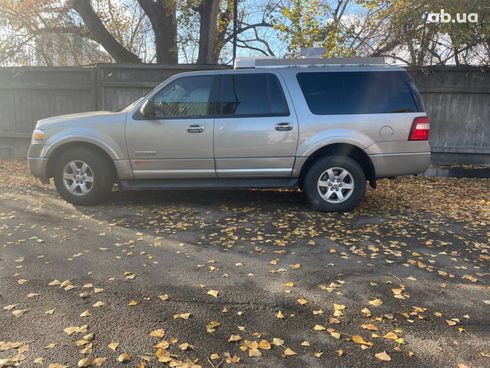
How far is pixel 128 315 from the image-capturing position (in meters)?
3.17

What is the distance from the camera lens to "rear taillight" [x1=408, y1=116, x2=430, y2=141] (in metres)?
5.83

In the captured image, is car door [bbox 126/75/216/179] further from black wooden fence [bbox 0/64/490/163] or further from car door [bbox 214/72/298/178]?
black wooden fence [bbox 0/64/490/163]

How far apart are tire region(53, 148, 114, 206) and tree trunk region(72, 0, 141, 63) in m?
6.83

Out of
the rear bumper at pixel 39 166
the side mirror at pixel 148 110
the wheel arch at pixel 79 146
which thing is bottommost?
the rear bumper at pixel 39 166

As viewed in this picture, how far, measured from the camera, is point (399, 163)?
5.95 metres

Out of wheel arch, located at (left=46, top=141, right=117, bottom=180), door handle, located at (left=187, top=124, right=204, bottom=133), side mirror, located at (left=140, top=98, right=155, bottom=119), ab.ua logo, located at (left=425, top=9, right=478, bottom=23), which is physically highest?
ab.ua logo, located at (left=425, top=9, right=478, bottom=23)

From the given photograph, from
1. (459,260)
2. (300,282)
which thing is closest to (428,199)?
(459,260)

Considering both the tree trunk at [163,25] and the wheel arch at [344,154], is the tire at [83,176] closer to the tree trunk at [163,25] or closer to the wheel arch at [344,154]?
the wheel arch at [344,154]

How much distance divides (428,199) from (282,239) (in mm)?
3484

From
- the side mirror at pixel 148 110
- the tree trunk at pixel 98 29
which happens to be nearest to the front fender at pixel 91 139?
the side mirror at pixel 148 110

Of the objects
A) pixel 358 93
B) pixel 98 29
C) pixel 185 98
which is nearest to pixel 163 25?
pixel 98 29

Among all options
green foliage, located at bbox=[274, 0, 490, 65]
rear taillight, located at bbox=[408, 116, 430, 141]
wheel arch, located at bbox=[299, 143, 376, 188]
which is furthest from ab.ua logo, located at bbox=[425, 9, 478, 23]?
wheel arch, located at bbox=[299, 143, 376, 188]

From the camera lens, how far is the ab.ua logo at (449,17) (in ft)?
29.5

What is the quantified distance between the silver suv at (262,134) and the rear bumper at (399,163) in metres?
0.01
